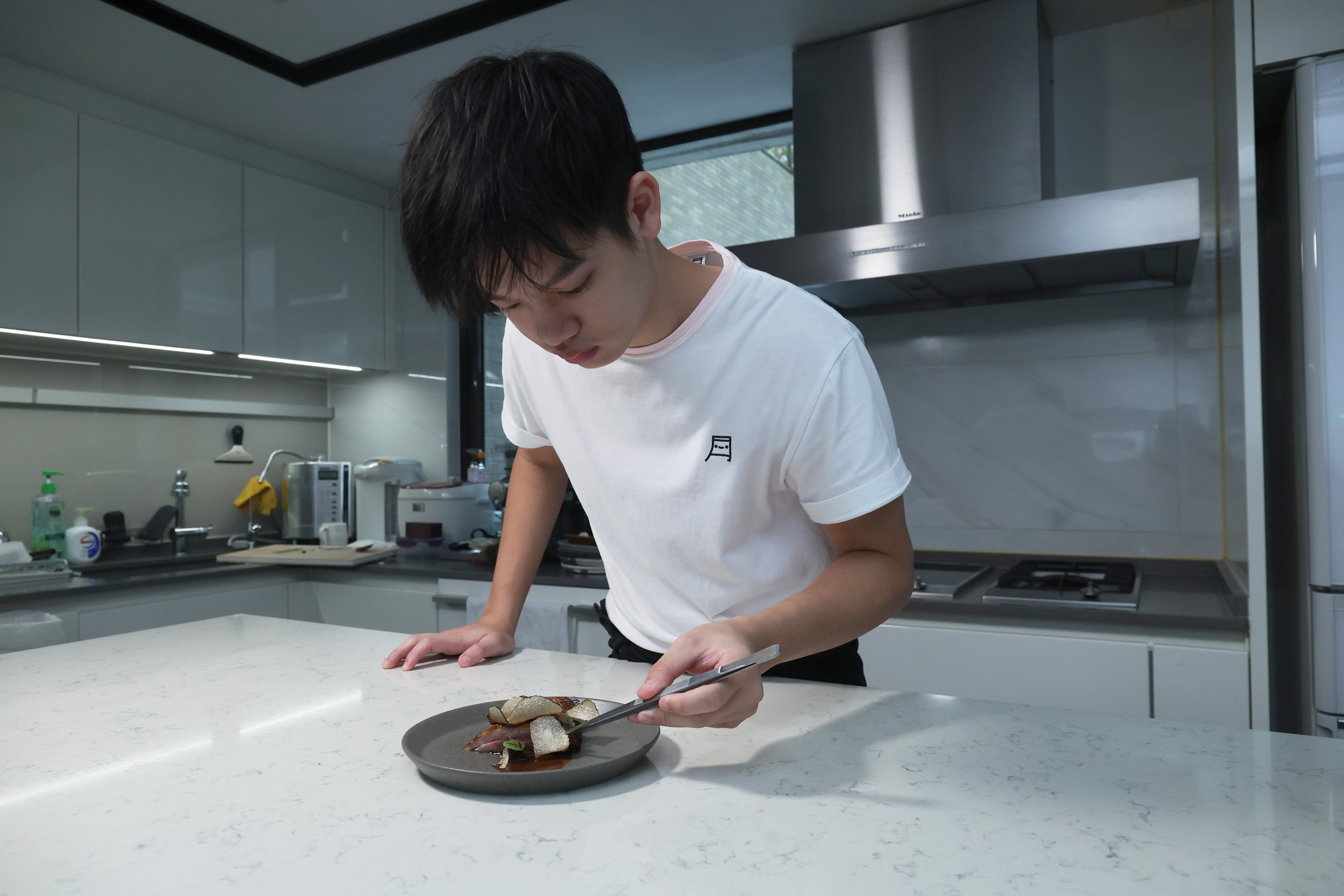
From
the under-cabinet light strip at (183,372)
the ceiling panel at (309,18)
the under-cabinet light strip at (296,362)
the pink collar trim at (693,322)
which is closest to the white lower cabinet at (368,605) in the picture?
the under-cabinet light strip at (296,362)

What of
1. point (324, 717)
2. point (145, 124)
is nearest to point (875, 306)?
point (324, 717)

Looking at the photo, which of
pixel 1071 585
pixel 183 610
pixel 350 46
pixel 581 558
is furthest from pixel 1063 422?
pixel 183 610

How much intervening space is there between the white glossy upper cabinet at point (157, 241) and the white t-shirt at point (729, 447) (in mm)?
1986

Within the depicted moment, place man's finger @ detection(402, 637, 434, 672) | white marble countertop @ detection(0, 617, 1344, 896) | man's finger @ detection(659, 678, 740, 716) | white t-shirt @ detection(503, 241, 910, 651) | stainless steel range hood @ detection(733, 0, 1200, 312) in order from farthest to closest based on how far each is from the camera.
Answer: stainless steel range hood @ detection(733, 0, 1200, 312), man's finger @ detection(402, 637, 434, 672), white t-shirt @ detection(503, 241, 910, 651), man's finger @ detection(659, 678, 740, 716), white marble countertop @ detection(0, 617, 1344, 896)

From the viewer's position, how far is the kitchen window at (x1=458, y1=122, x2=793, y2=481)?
2748 mm

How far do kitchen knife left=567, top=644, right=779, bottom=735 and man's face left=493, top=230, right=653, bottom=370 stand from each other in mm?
299

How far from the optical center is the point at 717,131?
2791mm

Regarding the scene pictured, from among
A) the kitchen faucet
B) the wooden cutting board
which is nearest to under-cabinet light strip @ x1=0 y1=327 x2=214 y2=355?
the kitchen faucet

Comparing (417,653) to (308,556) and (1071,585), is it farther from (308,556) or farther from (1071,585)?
(308,556)

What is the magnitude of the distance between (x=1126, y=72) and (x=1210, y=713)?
1.57 meters

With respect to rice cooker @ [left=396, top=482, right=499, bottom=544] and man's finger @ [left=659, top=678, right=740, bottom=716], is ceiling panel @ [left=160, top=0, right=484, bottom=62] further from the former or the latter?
man's finger @ [left=659, top=678, right=740, bottom=716]

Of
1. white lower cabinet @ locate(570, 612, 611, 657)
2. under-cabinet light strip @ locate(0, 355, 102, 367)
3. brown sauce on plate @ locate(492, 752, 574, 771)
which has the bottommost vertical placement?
white lower cabinet @ locate(570, 612, 611, 657)

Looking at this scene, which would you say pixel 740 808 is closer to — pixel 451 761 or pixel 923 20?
pixel 451 761

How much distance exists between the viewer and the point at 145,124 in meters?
2.58
